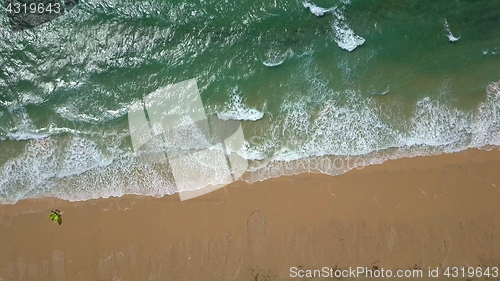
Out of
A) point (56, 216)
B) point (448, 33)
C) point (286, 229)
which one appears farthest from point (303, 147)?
point (56, 216)

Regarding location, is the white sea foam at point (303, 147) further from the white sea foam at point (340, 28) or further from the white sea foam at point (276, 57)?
the white sea foam at point (340, 28)

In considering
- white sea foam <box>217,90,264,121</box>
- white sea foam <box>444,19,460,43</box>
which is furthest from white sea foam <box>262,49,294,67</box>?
white sea foam <box>444,19,460,43</box>

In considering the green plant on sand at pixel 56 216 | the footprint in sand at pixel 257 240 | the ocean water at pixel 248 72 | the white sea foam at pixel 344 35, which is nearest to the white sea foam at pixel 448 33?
the ocean water at pixel 248 72

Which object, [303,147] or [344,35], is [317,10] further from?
[303,147]

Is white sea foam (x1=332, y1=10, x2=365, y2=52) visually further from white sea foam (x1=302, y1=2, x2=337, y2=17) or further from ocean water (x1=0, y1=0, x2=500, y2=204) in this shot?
white sea foam (x1=302, y1=2, x2=337, y2=17)

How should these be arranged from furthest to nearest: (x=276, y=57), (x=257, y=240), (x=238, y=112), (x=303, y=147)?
(x=276, y=57)
(x=238, y=112)
(x=303, y=147)
(x=257, y=240)
